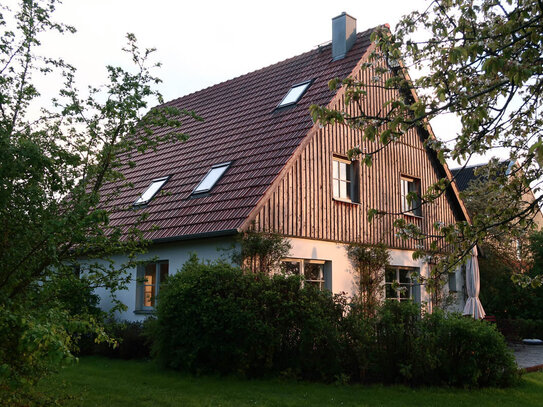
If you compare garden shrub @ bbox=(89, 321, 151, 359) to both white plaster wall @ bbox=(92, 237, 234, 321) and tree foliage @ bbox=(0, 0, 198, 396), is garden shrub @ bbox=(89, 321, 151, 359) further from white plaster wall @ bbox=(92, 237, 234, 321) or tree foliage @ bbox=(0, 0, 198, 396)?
tree foliage @ bbox=(0, 0, 198, 396)

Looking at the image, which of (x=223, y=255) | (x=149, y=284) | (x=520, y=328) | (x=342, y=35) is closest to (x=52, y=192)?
(x=223, y=255)

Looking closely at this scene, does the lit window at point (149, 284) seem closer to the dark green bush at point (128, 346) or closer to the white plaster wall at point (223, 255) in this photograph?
the white plaster wall at point (223, 255)

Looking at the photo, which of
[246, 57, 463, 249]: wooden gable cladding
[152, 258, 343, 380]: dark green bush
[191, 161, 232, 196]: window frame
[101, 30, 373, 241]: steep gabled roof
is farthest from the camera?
[191, 161, 232, 196]: window frame

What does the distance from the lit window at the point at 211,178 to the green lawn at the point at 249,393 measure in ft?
16.7

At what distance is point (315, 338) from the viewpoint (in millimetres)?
9680

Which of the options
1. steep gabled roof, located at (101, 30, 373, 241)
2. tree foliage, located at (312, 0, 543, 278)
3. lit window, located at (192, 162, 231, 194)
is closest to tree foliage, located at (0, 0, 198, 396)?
tree foliage, located at (312, 0, 543, 278)

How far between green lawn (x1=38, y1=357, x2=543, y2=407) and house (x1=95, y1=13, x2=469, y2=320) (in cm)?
326

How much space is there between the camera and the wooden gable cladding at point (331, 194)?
1296cm

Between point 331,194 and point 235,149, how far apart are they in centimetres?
286

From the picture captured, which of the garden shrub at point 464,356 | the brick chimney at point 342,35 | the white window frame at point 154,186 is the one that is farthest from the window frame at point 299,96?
the garden shrub at point 464,356

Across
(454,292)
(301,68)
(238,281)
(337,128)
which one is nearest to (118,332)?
(238,281)

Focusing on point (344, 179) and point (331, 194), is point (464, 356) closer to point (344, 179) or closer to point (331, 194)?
point (331, 194)

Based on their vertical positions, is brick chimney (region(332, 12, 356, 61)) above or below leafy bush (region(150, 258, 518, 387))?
above

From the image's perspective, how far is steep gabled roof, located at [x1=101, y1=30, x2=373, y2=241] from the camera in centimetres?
1279
